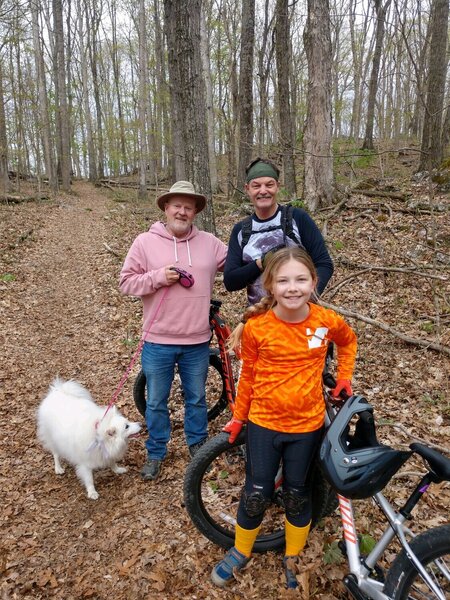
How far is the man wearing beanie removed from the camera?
122 inches

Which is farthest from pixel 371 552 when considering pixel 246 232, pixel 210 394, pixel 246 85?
pixel 246 85

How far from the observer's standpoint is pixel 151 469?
3.96m

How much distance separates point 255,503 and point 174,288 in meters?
1.80

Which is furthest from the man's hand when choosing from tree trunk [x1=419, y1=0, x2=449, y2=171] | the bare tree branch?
tree trunk [x1=419, y1=0, x2=449, y2=171]

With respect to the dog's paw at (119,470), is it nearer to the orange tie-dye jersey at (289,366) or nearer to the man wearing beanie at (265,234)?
the orange tie-dye jersey at (289,366)

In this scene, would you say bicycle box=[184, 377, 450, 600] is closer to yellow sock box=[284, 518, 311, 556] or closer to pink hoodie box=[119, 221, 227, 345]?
yellow sock box=[284, 518, 311, 556]

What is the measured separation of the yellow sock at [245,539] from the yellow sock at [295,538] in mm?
208

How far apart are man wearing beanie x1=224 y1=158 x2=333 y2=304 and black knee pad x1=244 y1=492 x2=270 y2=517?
4.64 ft

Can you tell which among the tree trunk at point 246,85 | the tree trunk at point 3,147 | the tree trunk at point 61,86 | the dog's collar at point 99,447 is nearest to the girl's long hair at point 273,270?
the dog's collar at point 99,447

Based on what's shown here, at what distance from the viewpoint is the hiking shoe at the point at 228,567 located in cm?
280

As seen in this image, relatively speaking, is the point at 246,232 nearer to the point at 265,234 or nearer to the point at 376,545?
the point at 265,234

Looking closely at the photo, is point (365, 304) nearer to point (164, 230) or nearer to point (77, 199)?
point (164, 230)

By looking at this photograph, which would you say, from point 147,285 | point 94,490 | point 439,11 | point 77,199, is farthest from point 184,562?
point 77,199

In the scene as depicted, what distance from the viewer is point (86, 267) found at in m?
11.2
